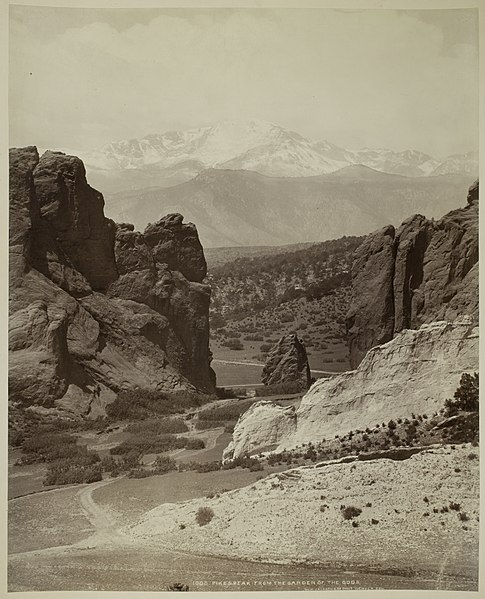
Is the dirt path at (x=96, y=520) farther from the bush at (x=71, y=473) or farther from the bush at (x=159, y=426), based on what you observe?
the bush at (x=159, y=426)

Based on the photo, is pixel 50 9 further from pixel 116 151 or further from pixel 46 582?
pixel 46 582

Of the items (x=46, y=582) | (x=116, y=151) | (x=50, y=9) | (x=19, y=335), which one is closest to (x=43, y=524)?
(x=46, y=582)

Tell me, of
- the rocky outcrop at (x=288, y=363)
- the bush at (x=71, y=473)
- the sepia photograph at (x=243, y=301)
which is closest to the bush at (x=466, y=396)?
the sepia photograph at (x=243, y=301)

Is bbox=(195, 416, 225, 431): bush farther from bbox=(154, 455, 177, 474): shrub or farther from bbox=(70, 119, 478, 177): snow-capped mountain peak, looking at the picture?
bbox=(70, 119, 478, 177): snow-capped mountain peak

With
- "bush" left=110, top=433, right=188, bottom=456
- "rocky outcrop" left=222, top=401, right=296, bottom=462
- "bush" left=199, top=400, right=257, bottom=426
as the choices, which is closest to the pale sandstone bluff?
"rocky outcrop" left=222, top=401, right=296, bottom=462

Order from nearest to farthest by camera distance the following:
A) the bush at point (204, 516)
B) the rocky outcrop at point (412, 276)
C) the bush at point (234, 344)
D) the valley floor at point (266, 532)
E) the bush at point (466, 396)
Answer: the valley floor at point (266, 532) < the bush at point (204, 516) < the bush at point (466, 396) < the rocky outcrop at point (412, 276) < the bush at point (234, 344)

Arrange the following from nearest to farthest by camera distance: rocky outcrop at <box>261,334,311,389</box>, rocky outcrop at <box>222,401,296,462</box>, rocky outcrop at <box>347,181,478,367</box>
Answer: rocky outcrop at <box>222,401,296,462</box> < rocky outcrop at <box>347,181,478,367</box> < rocky outcrop at <box>261,334,311,389</box>

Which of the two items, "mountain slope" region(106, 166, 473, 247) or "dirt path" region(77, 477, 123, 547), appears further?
"mountain slope" region(106, 166, 473, 247)
